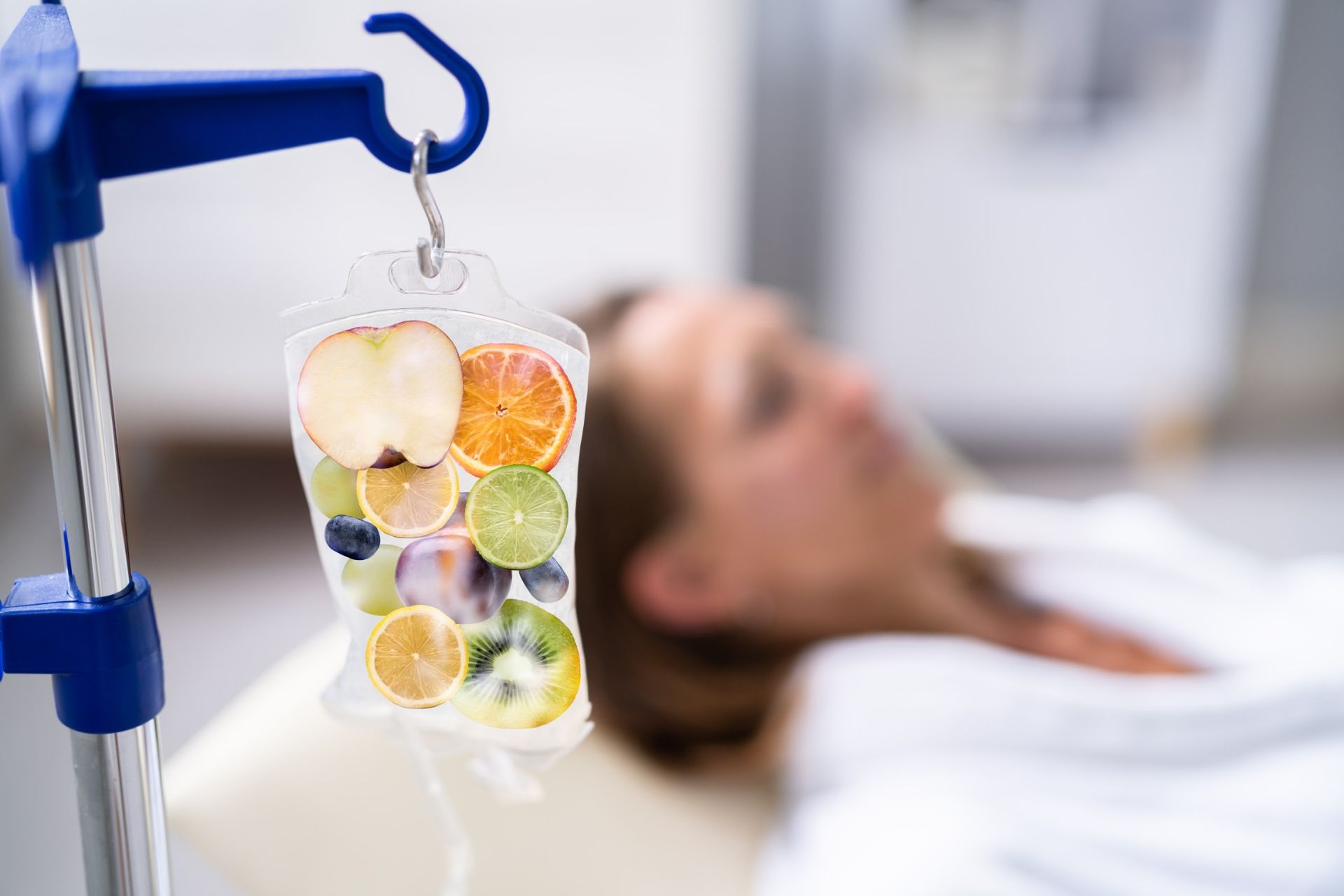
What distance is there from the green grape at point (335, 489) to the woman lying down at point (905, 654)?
566mm

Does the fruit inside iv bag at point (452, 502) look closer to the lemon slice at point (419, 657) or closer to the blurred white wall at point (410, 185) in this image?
the lemon slice at point (419, 657)

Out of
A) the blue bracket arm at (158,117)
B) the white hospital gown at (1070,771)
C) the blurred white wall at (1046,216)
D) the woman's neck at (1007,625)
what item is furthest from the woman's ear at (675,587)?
the blurred white wall at (1046,216)

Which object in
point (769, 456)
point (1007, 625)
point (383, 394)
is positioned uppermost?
point (383, 394)

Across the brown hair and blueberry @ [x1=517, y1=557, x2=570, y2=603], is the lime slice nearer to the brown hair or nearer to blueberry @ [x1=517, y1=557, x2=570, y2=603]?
blueberry @ [x1=517, y1=557, x2=570, y2=603]

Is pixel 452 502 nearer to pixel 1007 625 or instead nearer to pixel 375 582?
pixel 375 582

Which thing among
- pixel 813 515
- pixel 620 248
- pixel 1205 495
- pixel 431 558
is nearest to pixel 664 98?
pixel 620 248

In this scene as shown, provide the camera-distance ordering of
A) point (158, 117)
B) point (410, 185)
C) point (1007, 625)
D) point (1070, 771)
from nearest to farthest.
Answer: point (158, 117)
point (1070, 771)
point (1007, 625)
point (410, 185)

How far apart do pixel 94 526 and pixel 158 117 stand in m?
0.14

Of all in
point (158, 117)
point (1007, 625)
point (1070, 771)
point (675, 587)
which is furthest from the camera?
point (1007, 625)

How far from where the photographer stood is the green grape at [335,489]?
0.40 m

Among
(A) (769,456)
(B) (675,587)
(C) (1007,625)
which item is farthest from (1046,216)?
(B) (675,587)

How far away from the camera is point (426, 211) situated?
1.20 ft

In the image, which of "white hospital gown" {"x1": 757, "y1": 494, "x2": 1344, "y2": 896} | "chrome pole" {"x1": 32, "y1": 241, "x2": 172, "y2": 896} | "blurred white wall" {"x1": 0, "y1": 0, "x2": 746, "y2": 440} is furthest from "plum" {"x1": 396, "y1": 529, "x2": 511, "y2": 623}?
"blurred white wall" {"x1": 0, "y1": 0, "x2": 746, "y2": 440}

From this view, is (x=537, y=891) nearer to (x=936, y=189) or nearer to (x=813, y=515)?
(x=813, y=515)
